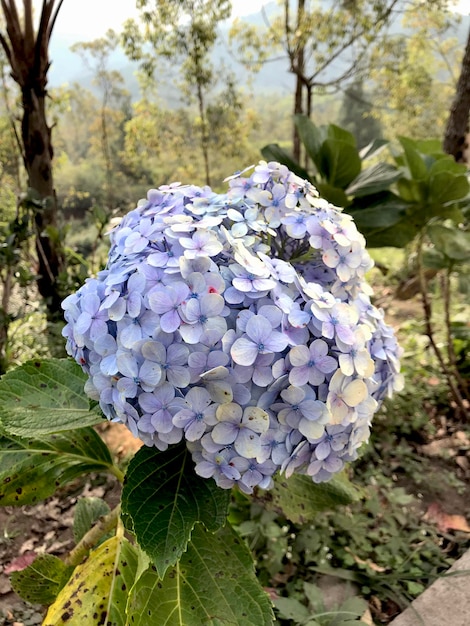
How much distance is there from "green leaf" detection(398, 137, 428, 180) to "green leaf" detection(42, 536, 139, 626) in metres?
1.32

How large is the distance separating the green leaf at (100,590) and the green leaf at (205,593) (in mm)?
55

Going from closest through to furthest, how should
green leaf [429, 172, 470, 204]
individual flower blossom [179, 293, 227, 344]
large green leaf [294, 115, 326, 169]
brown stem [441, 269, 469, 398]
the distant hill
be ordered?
individual flower blossom [179, 293, 227, 344]
green leaf [429, 172, 470, 204]
large green leaf [294, 115, 326, 169]
brown stem [441, 269, 469, 398]
the distant hill

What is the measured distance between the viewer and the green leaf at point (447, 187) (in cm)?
148

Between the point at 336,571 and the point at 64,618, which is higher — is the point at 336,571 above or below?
below

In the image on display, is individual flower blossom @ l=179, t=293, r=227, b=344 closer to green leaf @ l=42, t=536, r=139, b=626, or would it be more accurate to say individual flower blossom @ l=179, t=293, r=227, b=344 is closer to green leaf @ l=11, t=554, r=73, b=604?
green leaf @ l=42, t=536, r=139, b=626

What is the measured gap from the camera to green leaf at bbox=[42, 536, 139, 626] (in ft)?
2.62

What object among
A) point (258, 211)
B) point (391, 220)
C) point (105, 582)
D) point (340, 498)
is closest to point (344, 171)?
point (391, 220)

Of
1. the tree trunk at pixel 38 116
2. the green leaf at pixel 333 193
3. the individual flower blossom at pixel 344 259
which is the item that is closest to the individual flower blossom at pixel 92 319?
the individual flower blossom at pixel 344 259

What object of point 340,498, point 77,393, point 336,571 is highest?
point 77,393

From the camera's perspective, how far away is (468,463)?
176 cm

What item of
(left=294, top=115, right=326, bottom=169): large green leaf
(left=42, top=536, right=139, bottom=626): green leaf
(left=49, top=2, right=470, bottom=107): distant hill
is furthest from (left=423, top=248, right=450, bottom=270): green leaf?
(left=49, top=2, right=470, bottom=107): distant hill

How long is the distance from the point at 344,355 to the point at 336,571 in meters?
0.82

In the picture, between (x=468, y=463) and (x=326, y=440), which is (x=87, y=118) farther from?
(x=326, y=440)

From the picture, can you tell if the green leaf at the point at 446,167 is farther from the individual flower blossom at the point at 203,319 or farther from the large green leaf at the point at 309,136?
the individual flower blossom at the point at 203,319
